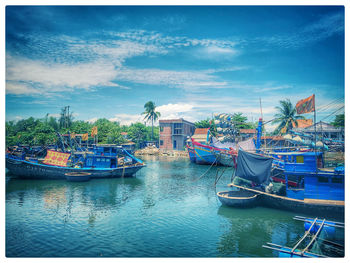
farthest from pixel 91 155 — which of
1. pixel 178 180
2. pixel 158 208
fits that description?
pixel 158 208

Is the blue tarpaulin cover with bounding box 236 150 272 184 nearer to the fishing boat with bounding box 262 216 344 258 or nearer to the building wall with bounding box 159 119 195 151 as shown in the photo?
the fishing boat with bounding box 262 216 344 258

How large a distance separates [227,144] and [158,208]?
63.1 ft

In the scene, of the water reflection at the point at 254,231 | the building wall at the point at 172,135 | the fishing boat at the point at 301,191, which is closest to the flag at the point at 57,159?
the water reflection at the point at 254,231

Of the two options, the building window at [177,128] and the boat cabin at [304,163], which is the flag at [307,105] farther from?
the building window at [177,128]

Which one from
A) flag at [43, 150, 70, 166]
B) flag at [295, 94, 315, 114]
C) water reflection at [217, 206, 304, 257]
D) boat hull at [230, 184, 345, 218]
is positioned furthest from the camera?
flag at [43, 150, 70, 166]

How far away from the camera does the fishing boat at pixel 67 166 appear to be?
22359 millimetres

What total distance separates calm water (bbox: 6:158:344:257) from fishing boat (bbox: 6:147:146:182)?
11.2ft

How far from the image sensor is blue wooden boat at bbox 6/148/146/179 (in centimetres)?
2233

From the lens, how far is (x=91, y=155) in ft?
78.7

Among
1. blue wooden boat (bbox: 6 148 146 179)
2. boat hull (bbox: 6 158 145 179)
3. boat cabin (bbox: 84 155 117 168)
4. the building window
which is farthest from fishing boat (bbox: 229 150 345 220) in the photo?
the building window

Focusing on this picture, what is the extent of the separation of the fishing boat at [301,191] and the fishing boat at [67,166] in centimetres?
1372

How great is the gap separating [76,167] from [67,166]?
2.91 feet

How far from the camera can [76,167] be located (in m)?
23.5

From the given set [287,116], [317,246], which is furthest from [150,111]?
[317,246]
